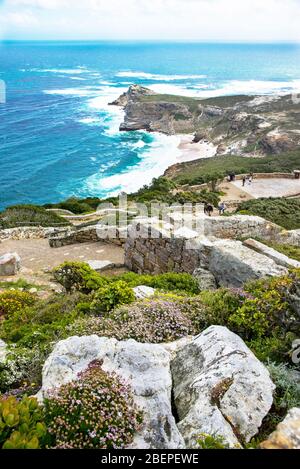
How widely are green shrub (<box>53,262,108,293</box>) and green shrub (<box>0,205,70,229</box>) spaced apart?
403 inches

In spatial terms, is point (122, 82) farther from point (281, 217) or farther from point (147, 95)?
point (281, 217)

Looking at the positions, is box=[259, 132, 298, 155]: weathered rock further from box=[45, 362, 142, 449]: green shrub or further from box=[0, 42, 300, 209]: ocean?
box=[45, 362, 142, 449]: green shrub

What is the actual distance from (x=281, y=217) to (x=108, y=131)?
65.1 metres

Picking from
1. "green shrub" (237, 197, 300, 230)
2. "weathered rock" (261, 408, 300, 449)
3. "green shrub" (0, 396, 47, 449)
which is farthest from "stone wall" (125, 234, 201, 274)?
"green shrub" (237, 197, 300, 230)

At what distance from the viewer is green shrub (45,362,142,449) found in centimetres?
394

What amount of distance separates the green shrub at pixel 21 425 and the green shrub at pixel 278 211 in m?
16.8

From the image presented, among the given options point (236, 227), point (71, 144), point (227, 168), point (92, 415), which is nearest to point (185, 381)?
point (92, 415)

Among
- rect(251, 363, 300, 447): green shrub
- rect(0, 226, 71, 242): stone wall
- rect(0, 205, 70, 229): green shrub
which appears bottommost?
rect(0, 205, 70, 229): green shrub

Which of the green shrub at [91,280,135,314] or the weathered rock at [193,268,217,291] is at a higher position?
the green shrub at [91,280,135,314]

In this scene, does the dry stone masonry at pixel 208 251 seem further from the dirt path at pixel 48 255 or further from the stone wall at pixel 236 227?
the dirt path at pixel 48 255

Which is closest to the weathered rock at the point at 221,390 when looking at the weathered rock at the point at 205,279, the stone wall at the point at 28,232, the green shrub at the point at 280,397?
the green shrub at the point at 280,397

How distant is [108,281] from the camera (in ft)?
35.2

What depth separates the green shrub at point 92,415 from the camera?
394cm

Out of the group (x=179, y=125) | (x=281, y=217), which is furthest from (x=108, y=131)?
(x=281, y=217)
